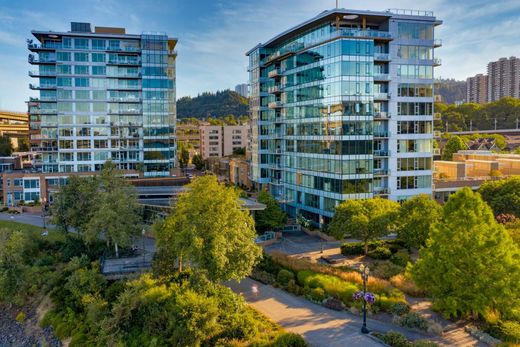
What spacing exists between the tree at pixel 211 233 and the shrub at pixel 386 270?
1091 cm

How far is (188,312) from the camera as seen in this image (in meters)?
23.8

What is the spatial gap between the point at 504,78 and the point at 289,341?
204 meters

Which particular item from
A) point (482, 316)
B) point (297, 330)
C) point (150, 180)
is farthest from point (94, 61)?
point (482, 316)

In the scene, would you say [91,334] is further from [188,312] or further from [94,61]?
[94,61]

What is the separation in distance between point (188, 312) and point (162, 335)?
2181 mm

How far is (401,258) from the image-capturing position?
36.9 metres

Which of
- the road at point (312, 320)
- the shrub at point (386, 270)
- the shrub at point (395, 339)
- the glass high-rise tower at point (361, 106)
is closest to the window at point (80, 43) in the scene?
the glass high-rise tower at point (361, 106)

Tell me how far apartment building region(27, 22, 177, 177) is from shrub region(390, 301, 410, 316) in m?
57.0

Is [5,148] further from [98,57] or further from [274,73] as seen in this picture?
[274,73]

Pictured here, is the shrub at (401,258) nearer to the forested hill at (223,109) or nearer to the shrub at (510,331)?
the shrub at (510,331)

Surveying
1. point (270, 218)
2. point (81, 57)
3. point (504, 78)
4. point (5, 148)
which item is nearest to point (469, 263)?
point (270, 218)

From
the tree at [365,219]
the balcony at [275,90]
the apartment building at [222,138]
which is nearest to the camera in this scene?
the tree at [365,219]

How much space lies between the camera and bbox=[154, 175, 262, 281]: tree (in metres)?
25.8

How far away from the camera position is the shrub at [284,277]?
1223 inches
